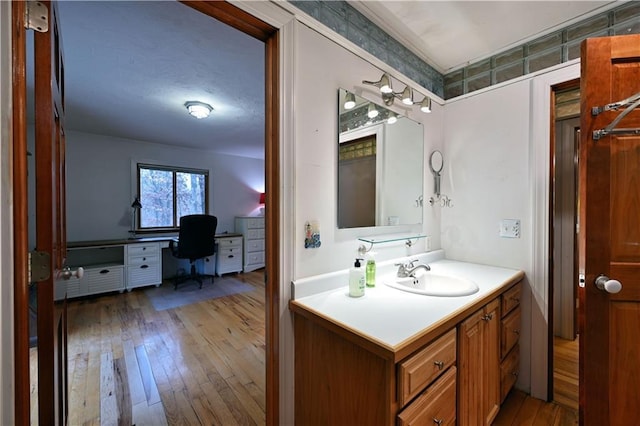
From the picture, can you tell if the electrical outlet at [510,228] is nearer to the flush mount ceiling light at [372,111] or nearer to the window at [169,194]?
the flush mount ceiling light at [372,111]

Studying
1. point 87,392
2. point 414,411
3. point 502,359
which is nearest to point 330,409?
point 414,411

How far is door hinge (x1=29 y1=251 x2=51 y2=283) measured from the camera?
0.73 m

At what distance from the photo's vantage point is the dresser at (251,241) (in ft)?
16.5

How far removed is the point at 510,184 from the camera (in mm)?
1835

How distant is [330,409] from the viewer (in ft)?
3.50

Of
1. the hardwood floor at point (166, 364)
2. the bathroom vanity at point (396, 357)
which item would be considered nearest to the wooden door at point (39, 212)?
the hardwood floor at point (166, 364)

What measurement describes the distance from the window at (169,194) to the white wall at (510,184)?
14.0ft

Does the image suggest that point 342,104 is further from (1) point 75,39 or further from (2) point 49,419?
(1) point 75,39

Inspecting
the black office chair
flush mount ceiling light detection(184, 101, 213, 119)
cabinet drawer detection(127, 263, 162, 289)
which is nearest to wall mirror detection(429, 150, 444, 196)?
flush mount ceiling light detection(184, 101, 213, 119)

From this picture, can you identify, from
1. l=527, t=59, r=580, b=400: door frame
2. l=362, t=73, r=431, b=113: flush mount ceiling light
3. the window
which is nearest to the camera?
l=362, t=73, r=431, b=113: flush mount ceiling light

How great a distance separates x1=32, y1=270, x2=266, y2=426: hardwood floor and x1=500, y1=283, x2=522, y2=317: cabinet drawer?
1.55m

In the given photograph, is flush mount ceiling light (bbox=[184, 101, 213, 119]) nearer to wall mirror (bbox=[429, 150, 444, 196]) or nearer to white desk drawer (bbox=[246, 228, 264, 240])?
wall mirror (bbox=[429, 150, 444, 196])

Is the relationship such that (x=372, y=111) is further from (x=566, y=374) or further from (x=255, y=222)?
(x=255, y=222)

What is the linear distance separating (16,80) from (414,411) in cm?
149
